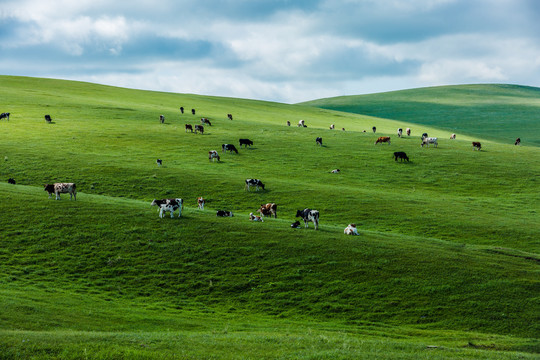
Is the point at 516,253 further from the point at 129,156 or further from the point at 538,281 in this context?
the point at 129,156

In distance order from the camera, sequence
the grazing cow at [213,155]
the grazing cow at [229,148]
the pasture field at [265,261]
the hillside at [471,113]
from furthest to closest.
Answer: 1. the hillside at [471,113]
2. the grazing cow at [229,148]
3. the grazing cow at [213,155]
4. the pasture field at [265,261]

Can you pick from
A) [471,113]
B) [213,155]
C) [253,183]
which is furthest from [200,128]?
[471,113]

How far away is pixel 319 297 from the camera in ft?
84.0

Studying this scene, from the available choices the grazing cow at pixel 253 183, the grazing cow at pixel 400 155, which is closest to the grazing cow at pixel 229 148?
the grazing cow at pixel 253 183

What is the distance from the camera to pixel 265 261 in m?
28.7

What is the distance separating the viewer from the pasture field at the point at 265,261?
19.0 meters

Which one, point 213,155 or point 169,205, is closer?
point 169,205

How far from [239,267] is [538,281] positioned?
16794 mm

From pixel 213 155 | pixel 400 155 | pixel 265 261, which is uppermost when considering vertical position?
pixel 400 155

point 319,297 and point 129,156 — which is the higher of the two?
point 129,156

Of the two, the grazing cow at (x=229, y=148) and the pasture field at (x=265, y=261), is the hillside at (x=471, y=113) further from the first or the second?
the pasture field at (x=265, y=261)

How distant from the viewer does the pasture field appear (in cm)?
1895

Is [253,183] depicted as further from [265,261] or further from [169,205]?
[265,261]

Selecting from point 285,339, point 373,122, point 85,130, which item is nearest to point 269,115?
point 373,122
